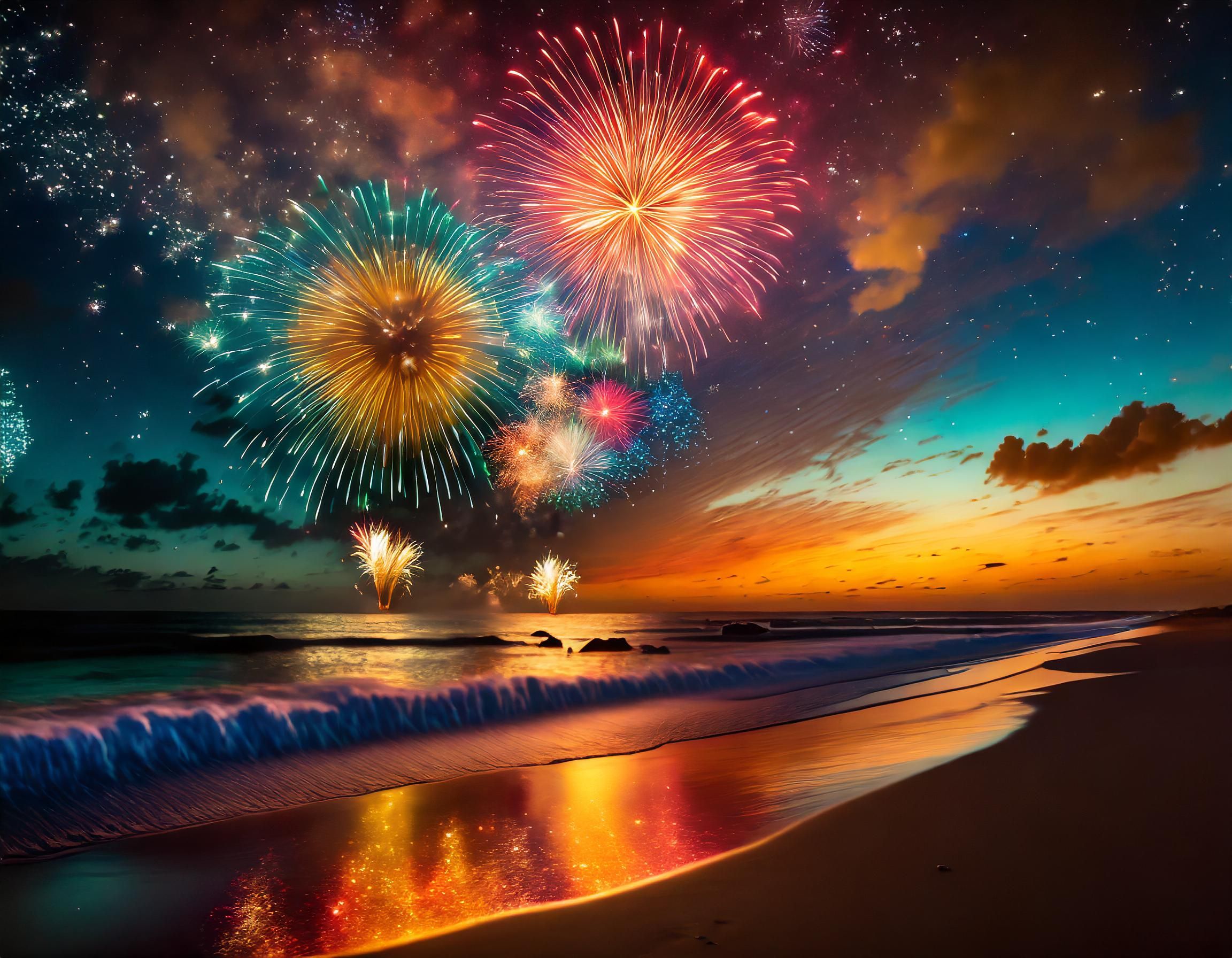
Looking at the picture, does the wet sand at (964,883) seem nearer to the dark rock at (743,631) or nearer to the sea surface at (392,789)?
the sea surface at (392,789)

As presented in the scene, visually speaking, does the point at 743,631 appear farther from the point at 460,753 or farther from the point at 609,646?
the point at 460,753

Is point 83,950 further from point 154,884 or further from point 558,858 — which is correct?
point 558,858

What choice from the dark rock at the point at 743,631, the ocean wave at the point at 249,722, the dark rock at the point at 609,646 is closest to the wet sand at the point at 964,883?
the ocean wave at the point at 249,722

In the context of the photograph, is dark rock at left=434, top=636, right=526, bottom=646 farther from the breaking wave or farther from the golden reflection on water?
the golden reflection on water

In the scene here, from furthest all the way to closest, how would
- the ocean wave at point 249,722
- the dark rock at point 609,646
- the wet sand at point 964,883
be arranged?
the dark rock at point 609,646, the ocean wave at point 249,722, the wet sand at point 964,883

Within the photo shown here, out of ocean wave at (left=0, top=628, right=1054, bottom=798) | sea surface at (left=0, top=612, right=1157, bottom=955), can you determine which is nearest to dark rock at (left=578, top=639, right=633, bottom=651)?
sea surface at (left=0, top=612, right=1157, bottom=955)

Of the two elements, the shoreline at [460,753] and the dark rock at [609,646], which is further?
the dark rock at [609,646]

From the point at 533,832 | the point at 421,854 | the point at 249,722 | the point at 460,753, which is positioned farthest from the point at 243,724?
the point at 533,832
